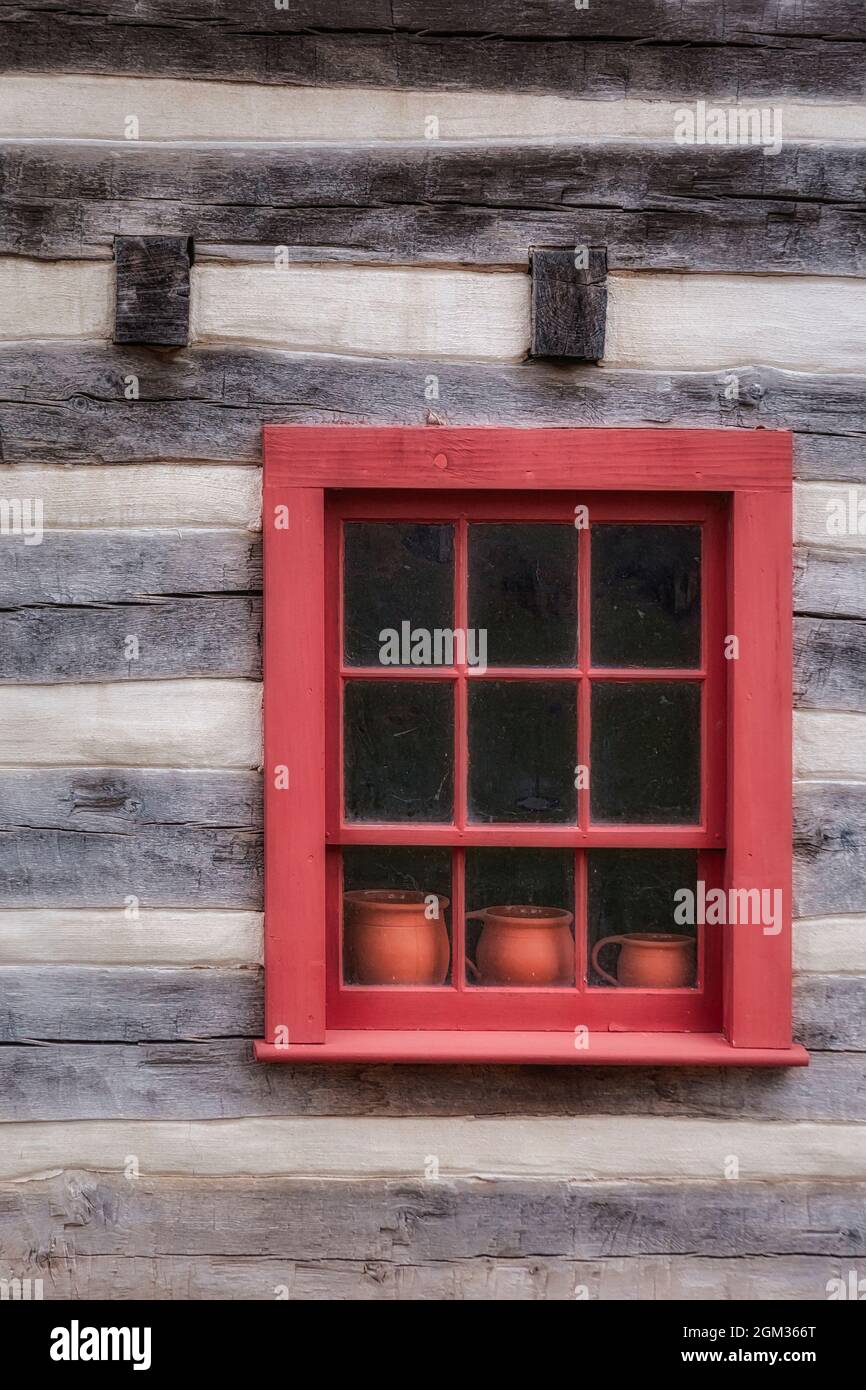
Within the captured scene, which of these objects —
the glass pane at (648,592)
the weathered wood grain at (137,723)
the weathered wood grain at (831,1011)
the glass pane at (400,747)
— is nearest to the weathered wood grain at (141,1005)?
the weathered wood grain at (137,723)

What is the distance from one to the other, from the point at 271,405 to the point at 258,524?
31 centimetres

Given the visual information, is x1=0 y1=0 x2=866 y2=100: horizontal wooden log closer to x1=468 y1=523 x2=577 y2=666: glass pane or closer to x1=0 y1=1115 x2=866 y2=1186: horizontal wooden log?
x1=468 y1=523 x2=577 y2=666: glass pane

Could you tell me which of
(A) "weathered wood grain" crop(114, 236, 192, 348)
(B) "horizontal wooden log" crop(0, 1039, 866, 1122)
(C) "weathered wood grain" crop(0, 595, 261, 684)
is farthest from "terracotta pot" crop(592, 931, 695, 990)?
(A) "weathered wood grain" crop(114, 236, 192, 348)

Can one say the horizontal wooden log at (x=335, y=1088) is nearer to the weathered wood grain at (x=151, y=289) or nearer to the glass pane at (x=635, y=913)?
the glass pane at (x=635, y=913)

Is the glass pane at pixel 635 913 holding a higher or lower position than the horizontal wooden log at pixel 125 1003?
higher

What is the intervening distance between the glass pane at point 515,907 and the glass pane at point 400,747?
198 mm

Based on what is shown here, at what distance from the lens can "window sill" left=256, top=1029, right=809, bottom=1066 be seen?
281 centimetres

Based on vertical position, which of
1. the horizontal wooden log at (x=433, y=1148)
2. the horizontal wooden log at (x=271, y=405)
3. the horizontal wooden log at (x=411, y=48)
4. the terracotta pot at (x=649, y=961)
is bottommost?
the horizontal wooden log at (x=433, y=1148)

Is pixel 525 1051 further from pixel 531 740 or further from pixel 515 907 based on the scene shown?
pixel 531 740

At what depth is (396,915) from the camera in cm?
295

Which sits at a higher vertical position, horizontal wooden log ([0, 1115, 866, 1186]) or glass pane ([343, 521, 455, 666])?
glass pane ([343, 521, 455, 666])

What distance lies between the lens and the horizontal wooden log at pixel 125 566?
2916mm

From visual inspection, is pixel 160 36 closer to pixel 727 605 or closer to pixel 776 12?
pixel 776 12

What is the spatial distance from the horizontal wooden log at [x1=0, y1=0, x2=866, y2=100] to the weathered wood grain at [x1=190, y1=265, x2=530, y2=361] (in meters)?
0.50
